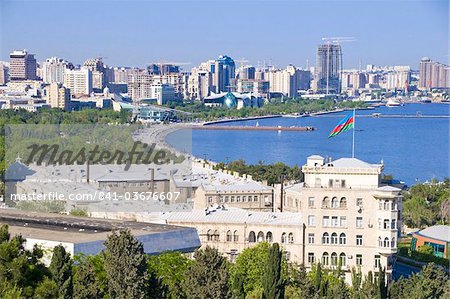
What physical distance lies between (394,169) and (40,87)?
1387 inches

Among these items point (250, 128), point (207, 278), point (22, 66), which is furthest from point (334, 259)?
point (22, 66)

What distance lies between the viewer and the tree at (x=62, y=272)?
236 inches

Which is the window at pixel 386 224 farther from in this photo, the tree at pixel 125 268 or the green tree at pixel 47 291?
the green tree at pixel 47 291

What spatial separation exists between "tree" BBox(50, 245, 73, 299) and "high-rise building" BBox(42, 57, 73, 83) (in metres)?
58.2

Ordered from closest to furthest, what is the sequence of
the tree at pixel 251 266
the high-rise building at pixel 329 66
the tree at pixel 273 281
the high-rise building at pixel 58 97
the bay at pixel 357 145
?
the tree at pixel 273 281 < the tree at pixel 251 266 < the bay at pixel 357 145 < the high-rise building at pixel 58 97 < the high-rise building at pixel 329 66

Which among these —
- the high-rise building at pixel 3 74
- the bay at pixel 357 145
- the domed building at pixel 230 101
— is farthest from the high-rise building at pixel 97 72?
the bay at pixel 357 145

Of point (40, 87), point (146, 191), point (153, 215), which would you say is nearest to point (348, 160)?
point (153, 215)

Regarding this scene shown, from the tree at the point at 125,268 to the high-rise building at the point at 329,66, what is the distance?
72.6 meters

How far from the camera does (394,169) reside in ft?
77.7

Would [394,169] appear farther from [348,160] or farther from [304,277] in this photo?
[304,277]

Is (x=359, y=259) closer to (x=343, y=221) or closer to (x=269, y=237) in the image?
(x=343, y=221)

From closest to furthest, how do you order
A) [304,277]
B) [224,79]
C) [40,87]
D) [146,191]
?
[304,277] → [146,191] → [40,87] → [224,79]

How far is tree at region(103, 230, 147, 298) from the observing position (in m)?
6.00

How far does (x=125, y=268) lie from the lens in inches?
238
